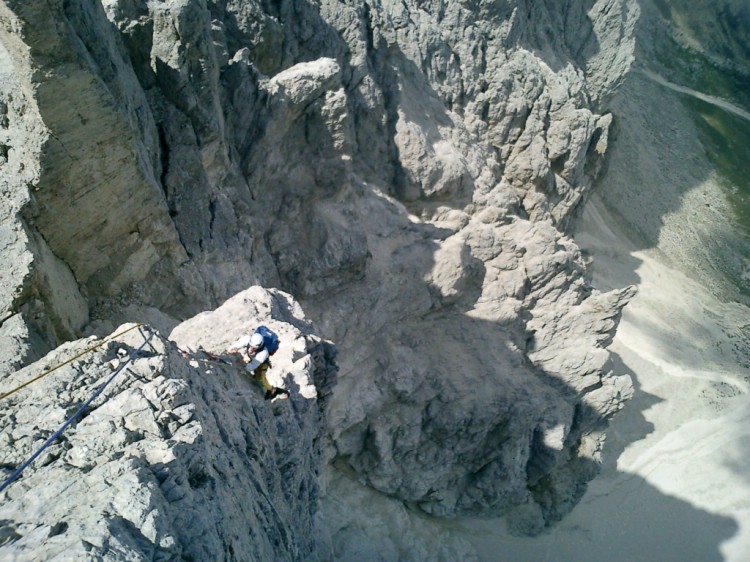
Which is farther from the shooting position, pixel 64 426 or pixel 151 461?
pixel 64 426

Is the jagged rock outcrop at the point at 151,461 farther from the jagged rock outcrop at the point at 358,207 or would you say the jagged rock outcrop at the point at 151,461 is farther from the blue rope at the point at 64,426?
the jagged rock outcrop at the point at 358,207

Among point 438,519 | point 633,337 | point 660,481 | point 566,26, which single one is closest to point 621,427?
point 660,481

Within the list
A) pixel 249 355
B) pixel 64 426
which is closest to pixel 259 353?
pixel 249 355

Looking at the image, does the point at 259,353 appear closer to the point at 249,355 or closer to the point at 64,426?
the point at 249,355

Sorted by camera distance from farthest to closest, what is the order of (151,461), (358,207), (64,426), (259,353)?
(358,207) → (259,353) → (64,426) → (151,461)

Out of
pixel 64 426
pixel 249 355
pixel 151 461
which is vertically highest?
pixel 64 426

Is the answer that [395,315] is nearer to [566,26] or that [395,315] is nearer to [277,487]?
[277,487]

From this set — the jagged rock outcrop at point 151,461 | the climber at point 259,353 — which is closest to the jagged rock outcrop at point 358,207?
the jagged rock outcrop at point 151,461

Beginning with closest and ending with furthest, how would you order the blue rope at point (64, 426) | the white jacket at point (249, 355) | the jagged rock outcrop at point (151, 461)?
1. the jagged rock outcrop at point (151, 461)
2. the blue rope at point (64, 426)
3. the white jacket at point (249, 355)

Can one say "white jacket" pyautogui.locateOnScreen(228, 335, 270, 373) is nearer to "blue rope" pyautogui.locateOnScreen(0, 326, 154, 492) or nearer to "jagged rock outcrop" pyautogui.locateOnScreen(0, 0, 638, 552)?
"blue rope" pyautogui.locateOnScreen(0, 326, 154, 492)
